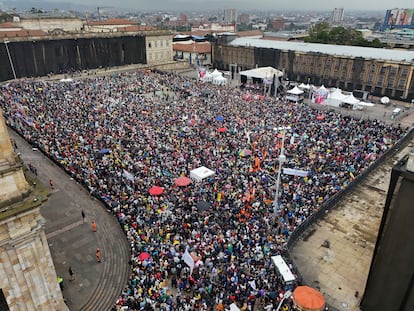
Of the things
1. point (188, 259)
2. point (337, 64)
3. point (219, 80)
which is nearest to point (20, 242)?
point (188, 259)

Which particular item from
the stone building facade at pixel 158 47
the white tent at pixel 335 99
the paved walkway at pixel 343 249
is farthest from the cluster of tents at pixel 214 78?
the paved walkway at pixel 343 249

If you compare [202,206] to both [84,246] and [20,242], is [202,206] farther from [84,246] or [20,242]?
[20,242]

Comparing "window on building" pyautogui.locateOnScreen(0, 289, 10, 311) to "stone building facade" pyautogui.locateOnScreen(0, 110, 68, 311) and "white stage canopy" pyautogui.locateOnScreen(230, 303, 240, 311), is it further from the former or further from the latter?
"white stage canopy" pyautogui.locateOnScreen(230, 303, 240, 311)

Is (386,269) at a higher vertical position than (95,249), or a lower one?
higher

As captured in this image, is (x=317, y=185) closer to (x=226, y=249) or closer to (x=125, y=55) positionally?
(x=226, y=249)

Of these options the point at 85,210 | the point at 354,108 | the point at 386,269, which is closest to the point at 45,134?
the point at 85,210

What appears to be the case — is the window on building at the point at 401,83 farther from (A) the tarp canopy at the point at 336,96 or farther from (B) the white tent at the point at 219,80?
(B) the white tent at the point at 219,80
